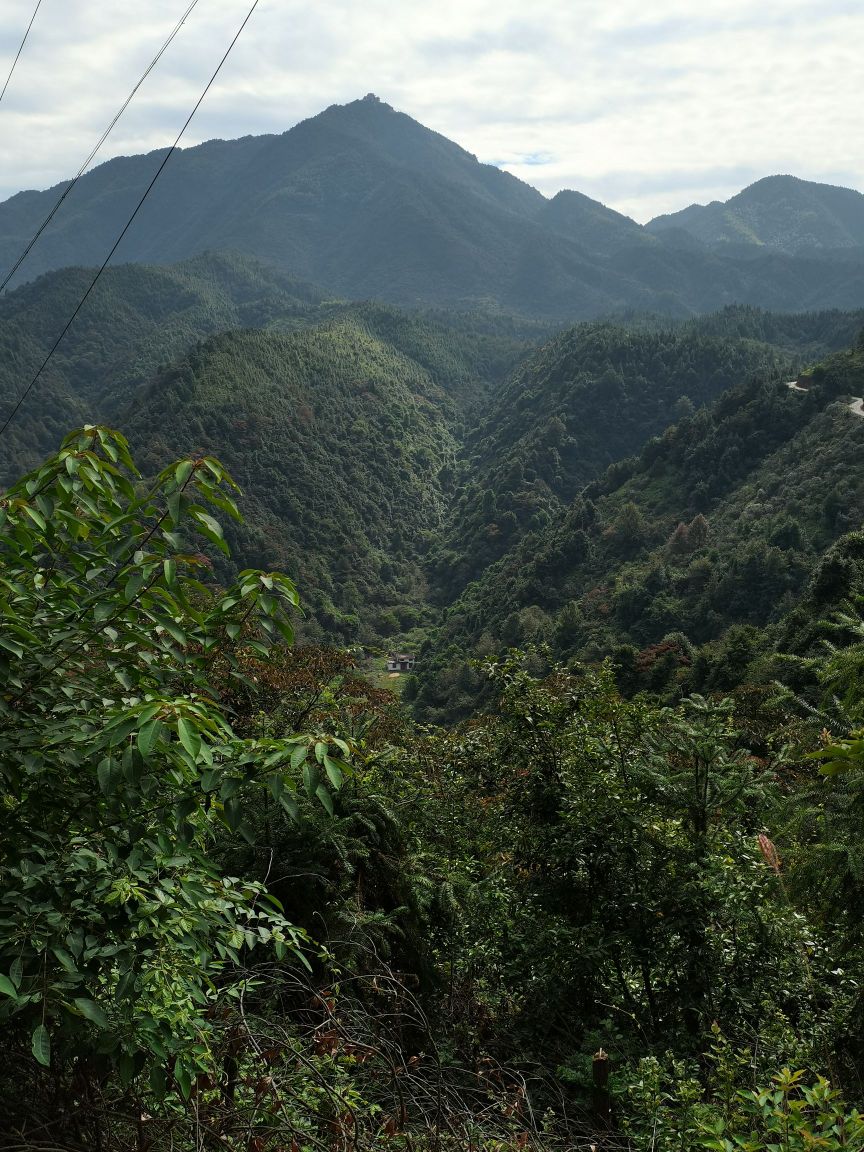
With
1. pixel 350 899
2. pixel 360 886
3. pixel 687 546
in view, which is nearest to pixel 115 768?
pixel 350 899

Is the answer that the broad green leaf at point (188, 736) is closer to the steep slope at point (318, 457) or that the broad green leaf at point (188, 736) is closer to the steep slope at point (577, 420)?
the steep slope at point (318, 457)

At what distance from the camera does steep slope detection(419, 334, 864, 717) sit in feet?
191

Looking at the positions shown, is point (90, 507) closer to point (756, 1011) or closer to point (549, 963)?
point (549, 963)

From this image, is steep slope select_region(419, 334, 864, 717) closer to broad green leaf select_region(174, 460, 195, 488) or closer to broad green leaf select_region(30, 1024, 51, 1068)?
broad green leaf select_region(174, 460, 195, 488)

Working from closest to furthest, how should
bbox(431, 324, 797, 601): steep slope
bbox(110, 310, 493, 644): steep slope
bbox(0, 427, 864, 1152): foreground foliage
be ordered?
bbox(0, 427, 864, 1152): foreground foliage
bbox(110, 310, 493, 644): steep slope
bbox(431, 324, 797, 601): steep slope

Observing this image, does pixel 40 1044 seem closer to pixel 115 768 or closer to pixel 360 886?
pixel 115 768

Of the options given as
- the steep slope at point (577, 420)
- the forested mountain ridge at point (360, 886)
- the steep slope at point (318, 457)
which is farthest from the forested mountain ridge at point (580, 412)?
the forested mountain ridge at point (360, 886)

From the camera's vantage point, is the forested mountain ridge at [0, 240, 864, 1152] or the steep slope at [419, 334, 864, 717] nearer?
the forested mountain ridge at [0, 240, 864, 1152]

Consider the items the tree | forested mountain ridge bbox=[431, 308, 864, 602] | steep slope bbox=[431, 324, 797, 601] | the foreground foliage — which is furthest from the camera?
steep slope bbox=[431, 324, 797, 601]

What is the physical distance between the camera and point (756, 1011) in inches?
222

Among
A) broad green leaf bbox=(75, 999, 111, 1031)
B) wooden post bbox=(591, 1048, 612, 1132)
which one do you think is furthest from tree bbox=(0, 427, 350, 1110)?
wooden post bbox=(591, 1048, 612, 1132)

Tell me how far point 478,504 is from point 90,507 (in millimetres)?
122450

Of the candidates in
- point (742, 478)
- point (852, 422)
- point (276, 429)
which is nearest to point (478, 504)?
point (276, 429)

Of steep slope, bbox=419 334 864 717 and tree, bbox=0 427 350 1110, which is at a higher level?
tree, bbox=0 427 350 1110
